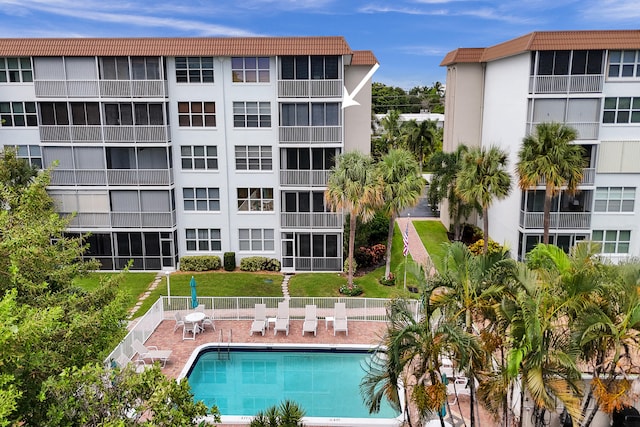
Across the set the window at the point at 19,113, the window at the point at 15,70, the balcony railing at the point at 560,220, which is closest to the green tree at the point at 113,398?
the balcony railing at the point at 560,220

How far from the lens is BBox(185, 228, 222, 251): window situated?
29516 mm

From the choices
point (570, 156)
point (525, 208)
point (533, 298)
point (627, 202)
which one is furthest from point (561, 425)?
point (627, 202)

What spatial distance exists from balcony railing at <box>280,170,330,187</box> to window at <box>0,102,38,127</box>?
14.2 meters

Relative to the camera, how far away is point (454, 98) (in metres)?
33.2

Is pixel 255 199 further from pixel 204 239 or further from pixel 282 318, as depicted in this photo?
pixel 282 318

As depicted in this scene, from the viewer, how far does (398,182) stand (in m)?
25.0

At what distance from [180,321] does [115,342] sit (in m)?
9.99

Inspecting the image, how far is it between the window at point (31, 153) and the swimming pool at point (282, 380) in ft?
54.3

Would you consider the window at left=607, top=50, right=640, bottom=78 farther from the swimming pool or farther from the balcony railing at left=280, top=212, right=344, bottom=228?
the swimming pool

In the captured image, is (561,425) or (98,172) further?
(98,172)

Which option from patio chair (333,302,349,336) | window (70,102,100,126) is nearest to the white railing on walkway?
patio chair (333,302,349,336)

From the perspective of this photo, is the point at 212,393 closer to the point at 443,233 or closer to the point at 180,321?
the point at 180,321

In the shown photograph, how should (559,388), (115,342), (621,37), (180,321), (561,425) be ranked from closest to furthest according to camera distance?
(559,388)
(115,342)
(561,425)
(180,321)
(621,37)

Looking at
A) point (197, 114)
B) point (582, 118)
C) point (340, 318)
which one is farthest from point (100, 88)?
point (582, 118)
